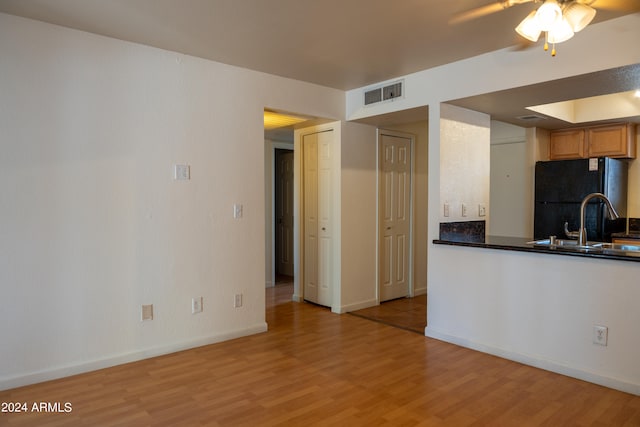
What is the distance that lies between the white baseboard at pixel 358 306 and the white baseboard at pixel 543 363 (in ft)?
3.42

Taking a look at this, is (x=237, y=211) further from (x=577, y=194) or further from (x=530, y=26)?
(x=577, y=194)

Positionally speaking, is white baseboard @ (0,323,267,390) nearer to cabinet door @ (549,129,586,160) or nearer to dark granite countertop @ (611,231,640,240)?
dark granite countertop @ (611,231,640,240)

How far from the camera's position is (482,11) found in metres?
2.56

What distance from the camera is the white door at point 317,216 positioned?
15.6ft

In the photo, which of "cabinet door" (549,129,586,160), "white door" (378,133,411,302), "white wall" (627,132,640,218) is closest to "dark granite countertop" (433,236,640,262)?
"white door" (378,133,411,302)

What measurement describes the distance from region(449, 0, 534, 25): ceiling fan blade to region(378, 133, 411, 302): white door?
A: 2.26 metres

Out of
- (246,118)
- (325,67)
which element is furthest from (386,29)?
(246,118)

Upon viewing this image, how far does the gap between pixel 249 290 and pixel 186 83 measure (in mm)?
1862

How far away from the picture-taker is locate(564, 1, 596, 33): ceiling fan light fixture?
2152 mm

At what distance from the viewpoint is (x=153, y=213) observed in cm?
326

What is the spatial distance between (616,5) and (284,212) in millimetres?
5122

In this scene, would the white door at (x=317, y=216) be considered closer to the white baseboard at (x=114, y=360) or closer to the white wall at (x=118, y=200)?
the white wall at (x=118, y=200)

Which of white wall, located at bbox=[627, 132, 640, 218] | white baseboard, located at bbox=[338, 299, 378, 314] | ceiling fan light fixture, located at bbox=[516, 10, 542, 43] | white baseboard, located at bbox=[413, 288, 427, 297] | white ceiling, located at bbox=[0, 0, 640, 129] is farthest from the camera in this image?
white baseboard, located at bbox=[413, 288, 427, 297]

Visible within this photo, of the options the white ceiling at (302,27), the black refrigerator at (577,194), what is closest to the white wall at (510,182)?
the black refrigerator at (577,194)
